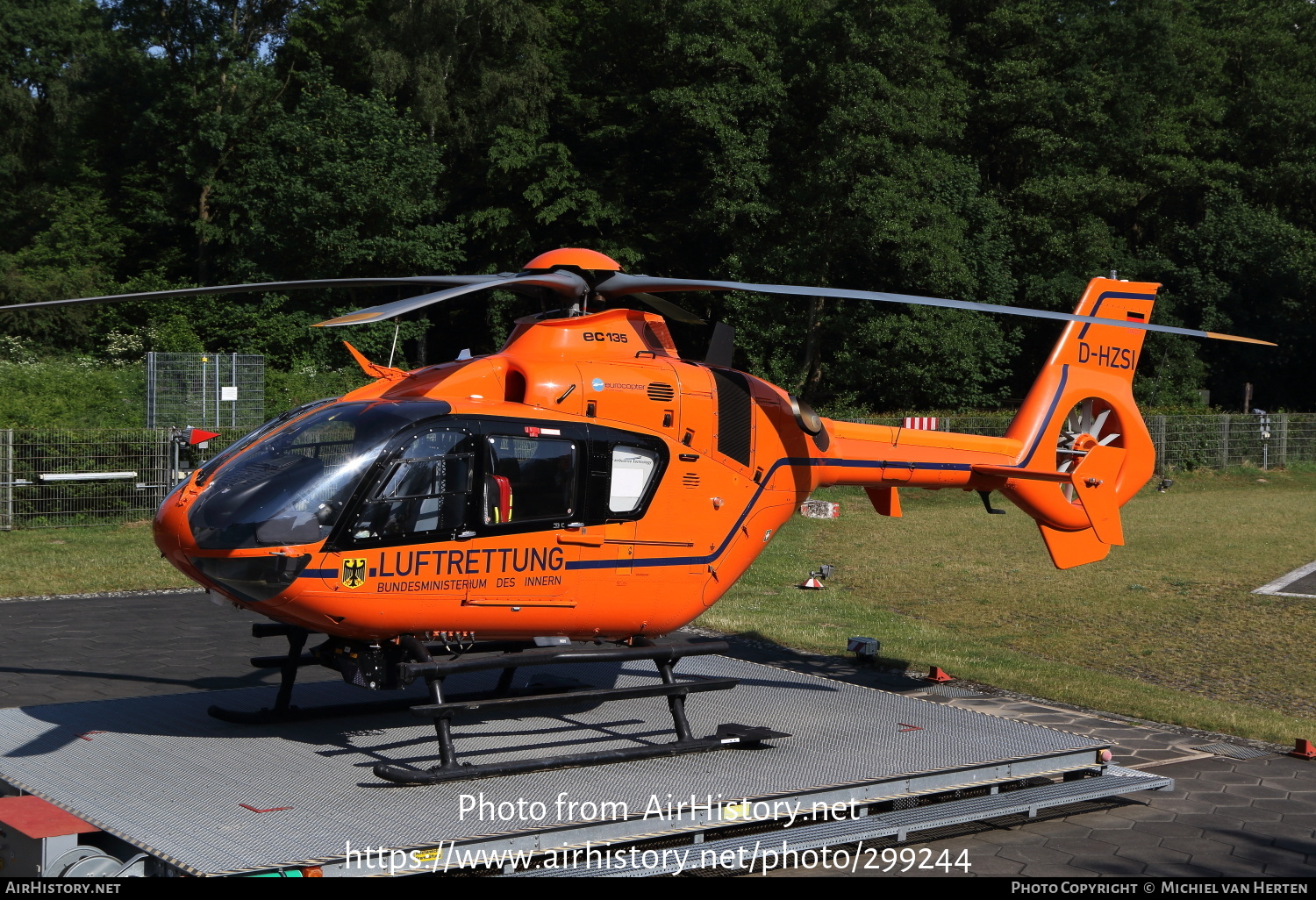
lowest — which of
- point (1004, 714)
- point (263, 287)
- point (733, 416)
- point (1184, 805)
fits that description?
point (1004, 714)

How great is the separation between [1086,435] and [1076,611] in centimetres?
509

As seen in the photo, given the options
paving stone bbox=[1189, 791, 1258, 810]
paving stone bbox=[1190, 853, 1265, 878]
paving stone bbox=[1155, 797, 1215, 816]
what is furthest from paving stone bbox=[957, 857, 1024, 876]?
paving stone bbox=[1189, 791, 1258, 810]

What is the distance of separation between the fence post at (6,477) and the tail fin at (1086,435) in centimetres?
1750

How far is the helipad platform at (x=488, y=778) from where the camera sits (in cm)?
603

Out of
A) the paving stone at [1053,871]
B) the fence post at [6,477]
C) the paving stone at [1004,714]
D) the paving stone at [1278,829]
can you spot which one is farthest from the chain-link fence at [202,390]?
the paving stone at [1278,829]

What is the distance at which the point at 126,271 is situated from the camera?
4434 cm

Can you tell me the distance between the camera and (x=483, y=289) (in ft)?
25.1

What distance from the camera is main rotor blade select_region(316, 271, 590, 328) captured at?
6.63 metres

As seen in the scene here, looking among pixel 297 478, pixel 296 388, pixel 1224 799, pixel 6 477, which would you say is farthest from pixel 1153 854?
pixel 296 388

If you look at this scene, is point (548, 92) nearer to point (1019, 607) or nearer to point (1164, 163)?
point (1164, 163)

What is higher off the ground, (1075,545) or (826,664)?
(1075,545)

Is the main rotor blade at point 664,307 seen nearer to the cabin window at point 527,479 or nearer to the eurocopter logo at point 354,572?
the cabin window at point 527,479

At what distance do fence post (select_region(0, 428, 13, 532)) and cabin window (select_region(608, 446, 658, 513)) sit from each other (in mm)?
16338

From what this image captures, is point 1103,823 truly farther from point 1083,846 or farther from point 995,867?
point 995,867
